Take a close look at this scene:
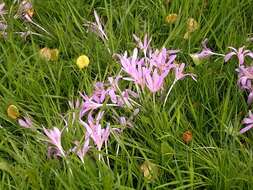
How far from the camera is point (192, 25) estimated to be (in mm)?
1838

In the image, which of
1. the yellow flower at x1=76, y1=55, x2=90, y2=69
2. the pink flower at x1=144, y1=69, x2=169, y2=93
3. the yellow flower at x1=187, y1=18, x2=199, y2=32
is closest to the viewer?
the pink flower at x1=144, y1=69, x2=169, y2=93

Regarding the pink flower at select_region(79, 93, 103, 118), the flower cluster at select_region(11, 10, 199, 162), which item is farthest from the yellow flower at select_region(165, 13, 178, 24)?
the pink flower at select_region(79, 93, 103, 118)

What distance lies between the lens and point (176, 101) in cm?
153

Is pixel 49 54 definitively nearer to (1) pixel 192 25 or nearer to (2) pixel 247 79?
(1) pixel 192 25

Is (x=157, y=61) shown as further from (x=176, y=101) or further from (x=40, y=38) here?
(x=40, y=38)

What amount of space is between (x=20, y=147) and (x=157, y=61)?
434mm

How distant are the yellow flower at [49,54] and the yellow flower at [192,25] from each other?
42cm

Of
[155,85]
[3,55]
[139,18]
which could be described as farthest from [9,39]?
[155,85]

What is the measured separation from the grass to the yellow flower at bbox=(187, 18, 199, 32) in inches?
1.0

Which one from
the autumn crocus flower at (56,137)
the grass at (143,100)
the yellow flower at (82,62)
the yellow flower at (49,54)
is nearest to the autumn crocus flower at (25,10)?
the grass at (143,100)

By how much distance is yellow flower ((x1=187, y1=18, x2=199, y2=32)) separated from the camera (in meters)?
1.83

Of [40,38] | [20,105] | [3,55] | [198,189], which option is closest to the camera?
[198,189]

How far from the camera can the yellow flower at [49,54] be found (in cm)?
178

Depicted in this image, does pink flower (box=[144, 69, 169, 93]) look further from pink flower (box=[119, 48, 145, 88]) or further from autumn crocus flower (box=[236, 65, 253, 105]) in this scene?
autumn crocus flower (box=[236, 65, 253, 105])
